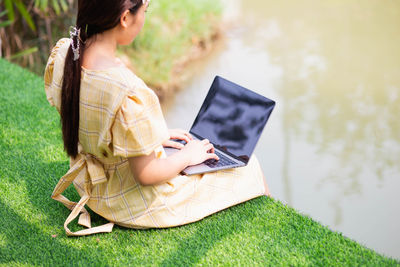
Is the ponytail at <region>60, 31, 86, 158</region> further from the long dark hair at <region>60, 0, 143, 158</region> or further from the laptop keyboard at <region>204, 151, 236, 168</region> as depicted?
the laptop keyboard at <region>204, 151, 236, 168</region>

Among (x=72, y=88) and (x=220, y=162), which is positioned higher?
(x=72, y=88)

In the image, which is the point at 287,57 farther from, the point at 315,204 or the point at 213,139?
the point at 213,139

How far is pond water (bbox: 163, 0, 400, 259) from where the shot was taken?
3533mm

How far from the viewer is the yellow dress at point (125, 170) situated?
152 cm

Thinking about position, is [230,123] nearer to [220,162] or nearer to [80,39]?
[220,162]

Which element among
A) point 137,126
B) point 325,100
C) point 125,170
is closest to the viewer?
point 137,126

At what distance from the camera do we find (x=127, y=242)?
182cm

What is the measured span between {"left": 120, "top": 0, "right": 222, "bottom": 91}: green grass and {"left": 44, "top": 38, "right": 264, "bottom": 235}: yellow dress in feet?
10.8

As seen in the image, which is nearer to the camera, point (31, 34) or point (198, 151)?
point (198, 151)

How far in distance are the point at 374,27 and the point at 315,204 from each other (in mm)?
3797

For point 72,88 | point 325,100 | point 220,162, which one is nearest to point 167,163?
point 220,162

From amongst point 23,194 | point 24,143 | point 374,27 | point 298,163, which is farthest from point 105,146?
point 374,27

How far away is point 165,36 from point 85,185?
3.75 m

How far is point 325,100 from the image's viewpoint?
481 centimetres
